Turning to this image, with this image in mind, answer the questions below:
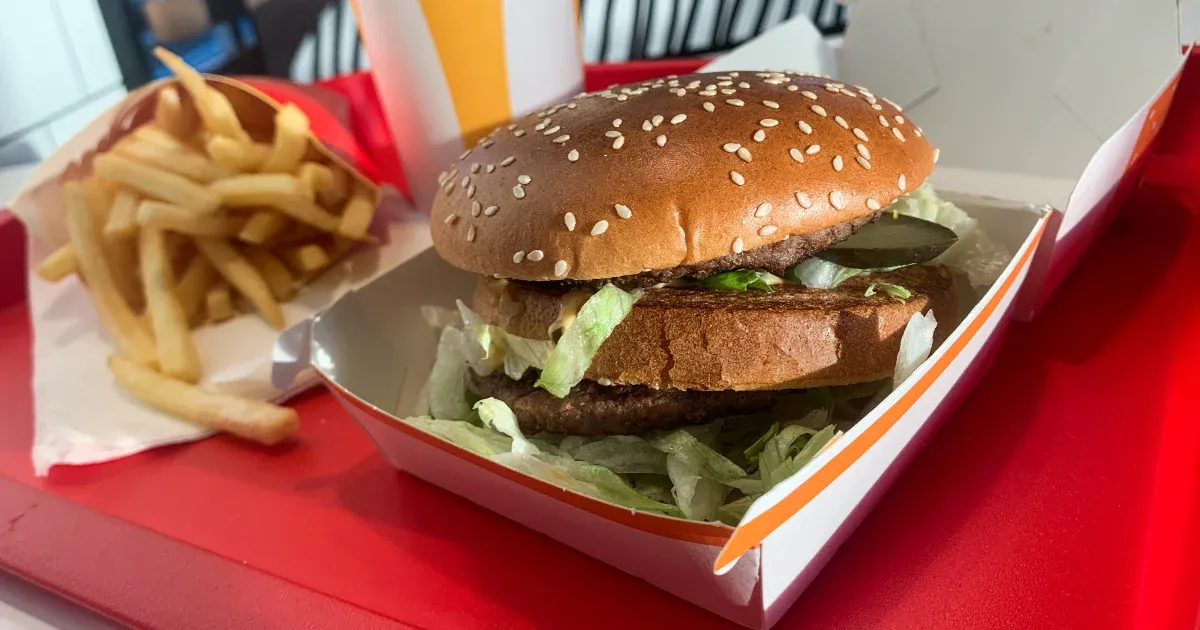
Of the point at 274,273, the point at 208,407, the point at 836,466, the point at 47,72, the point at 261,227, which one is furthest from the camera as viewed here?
the point at 47,72

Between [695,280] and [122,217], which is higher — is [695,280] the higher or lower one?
the higher one

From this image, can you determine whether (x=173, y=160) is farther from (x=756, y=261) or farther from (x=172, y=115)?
(x=756, y=261)

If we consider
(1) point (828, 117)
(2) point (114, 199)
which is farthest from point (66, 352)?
(1) point (828, 117)

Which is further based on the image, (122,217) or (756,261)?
(122,217)

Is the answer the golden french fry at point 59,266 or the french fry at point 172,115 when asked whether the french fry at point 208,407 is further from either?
the french fry at point 172,115

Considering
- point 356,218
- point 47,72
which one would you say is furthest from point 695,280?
point 47,72

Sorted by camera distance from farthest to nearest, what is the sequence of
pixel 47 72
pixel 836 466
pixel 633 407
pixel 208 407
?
Answer: pixel 47 72 → pixel 208 407 → pixel 633 407 → pixel 836 466

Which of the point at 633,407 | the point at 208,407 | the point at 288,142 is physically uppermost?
the point at 288,142
